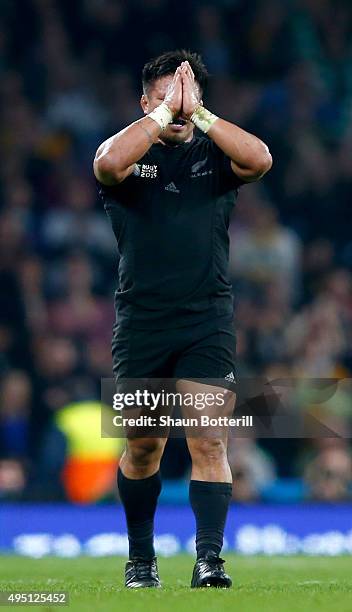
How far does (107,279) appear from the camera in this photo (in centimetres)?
1320

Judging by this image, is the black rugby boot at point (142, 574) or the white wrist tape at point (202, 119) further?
the black rugby boot at point (142, 574)

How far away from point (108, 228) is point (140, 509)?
7356 millimetres

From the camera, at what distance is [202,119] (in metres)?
6.04

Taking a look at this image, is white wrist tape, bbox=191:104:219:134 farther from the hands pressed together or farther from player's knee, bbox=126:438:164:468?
player's knee, bbox=126:438:164:468

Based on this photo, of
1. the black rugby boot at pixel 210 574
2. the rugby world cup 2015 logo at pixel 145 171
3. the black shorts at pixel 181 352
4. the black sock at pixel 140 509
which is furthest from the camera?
the black sock at pixel 140 509

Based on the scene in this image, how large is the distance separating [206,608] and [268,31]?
11.0 m

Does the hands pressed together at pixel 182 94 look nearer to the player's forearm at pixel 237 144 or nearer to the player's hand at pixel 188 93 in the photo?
the player's hand at pixel 188 93

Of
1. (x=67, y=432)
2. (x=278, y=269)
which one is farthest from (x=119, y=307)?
(x=278, y=269)

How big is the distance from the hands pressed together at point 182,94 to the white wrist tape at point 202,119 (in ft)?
0.06

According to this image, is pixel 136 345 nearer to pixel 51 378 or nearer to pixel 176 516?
pixel 176 516

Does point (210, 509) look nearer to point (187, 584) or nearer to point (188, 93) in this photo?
point (187, 584)

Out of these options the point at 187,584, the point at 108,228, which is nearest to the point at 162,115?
the point at 187,584

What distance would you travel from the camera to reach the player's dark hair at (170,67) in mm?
6188

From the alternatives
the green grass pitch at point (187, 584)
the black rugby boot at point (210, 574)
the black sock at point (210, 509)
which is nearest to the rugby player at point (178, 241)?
the black sock at point (210, 509)
